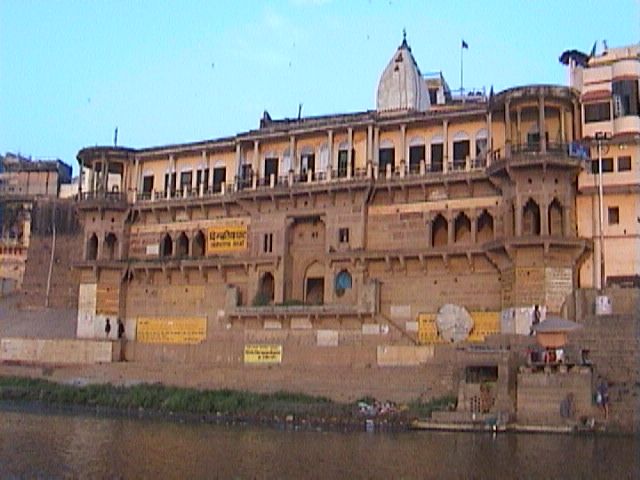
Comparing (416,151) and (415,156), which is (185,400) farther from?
(416,151)

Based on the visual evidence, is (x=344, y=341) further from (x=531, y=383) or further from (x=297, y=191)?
(x=531, y=383)

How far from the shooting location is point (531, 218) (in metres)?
28.2

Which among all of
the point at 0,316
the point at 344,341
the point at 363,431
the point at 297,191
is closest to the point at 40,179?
the point at 0,316

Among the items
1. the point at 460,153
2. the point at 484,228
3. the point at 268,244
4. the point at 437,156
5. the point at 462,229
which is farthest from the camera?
the point at 268,244

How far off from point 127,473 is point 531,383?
11.7 m

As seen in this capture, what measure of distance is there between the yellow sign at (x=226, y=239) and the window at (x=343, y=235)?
14.5 ft

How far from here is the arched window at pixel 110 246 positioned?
3616 cm

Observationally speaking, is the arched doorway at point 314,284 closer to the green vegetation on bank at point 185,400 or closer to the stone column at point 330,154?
the stone column at point 330,154

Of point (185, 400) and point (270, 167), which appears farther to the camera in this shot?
point (270, 167)

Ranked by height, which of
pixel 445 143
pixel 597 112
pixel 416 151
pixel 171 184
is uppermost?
pixel 597 112

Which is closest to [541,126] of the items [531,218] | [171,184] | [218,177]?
[531,218]

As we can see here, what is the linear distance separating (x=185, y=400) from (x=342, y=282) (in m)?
8.80

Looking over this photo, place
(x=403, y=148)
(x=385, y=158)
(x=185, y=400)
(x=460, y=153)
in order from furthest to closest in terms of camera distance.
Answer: (x=385, y=158) < (x=403, y=148) < (x=460, y=153) < (x=185, y=400)

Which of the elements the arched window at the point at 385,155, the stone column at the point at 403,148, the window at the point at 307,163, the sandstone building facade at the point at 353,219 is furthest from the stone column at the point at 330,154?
the stone column at the point at 403,148
